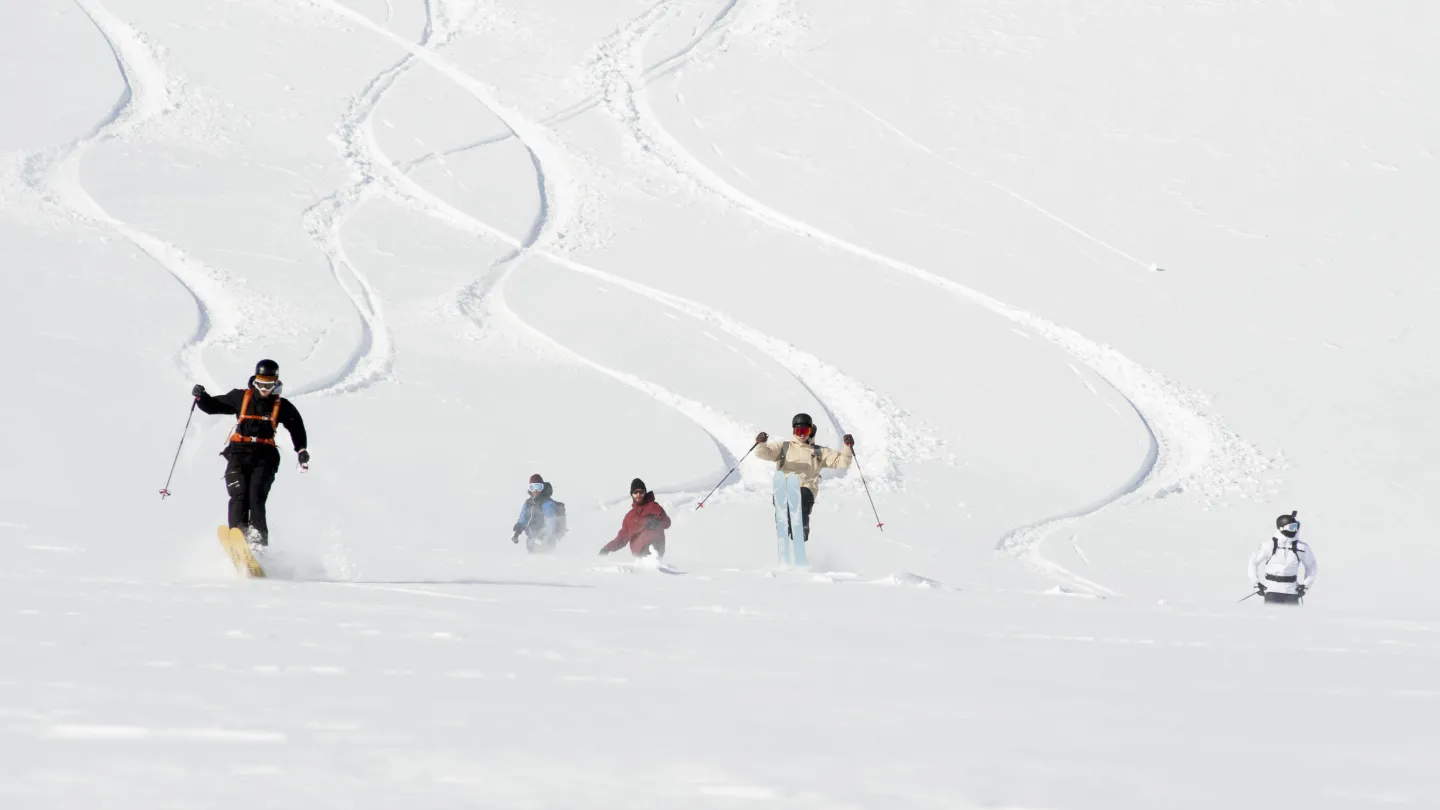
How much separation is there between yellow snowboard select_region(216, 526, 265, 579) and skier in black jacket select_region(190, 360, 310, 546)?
0.31m

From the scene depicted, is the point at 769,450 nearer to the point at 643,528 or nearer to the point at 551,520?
the point at 643,528

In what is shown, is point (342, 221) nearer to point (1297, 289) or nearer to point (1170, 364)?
point (1170, 364)

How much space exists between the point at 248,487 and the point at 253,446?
8.7 inches

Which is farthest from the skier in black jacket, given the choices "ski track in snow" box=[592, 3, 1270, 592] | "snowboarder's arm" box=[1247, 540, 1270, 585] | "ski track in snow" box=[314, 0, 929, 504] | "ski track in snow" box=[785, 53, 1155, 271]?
"ski track in snow" box=[785, 53, 1155, 271]

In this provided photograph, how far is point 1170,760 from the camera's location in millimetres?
3340

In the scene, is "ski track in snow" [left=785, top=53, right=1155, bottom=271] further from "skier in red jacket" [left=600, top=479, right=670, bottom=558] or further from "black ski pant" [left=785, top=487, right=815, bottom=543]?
"skier in red jacket" [left=600, top=479, right=670, bottom=558]

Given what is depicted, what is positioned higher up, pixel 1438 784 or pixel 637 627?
pixel 637 627

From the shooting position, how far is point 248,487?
27.4 feet

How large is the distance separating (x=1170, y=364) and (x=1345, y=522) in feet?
13.8

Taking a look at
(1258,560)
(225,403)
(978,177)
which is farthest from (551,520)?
(978,177)

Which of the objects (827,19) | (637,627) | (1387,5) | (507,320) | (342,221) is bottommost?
(637,627)

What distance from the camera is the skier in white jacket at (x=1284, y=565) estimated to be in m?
10.8

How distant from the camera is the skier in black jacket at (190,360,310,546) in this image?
27.3 feet

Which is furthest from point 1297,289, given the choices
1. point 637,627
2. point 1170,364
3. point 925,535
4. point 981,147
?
point 637,627
